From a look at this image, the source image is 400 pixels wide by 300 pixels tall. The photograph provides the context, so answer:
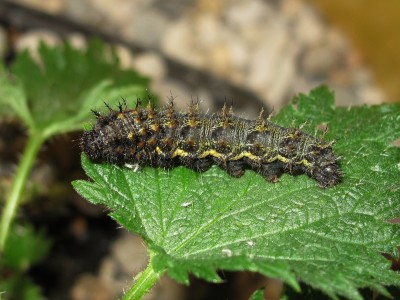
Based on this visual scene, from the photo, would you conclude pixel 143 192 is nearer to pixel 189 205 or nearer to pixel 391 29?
pixel 189 205

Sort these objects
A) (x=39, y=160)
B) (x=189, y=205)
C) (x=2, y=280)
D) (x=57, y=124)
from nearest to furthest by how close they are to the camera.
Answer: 1. (x=189, y=205)
2. (x=57, y=124)
3. (x=2, y=280)
4. (x=39, y=160)

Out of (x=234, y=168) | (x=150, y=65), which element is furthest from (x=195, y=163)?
(x=150, y=65)

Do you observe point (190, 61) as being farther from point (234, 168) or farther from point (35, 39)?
point (234, 168)

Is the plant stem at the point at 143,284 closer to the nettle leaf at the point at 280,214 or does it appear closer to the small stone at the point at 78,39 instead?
the nettle leaf at the point at 280,214

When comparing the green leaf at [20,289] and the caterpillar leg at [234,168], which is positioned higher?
the caterpillar leg at [234,168]

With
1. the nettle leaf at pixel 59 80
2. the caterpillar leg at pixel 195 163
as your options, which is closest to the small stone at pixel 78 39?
the nettle leaf at pixel 59 80

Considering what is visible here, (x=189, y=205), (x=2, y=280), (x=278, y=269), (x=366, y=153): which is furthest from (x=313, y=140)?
(x=2, y=280)

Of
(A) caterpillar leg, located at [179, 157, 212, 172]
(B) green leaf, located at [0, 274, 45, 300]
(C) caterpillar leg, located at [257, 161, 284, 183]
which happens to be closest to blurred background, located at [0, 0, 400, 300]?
(B) green leaf, located at [0, 274, 45, 300]
